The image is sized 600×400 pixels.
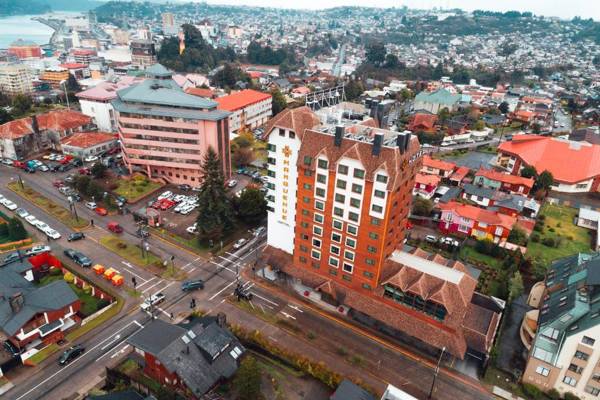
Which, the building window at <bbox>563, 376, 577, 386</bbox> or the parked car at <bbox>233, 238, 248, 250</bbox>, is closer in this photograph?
the building window at <bbox>563, 376, 577, 386</bbox>

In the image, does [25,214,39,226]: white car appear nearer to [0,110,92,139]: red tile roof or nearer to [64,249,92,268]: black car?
[64,249,92,268]: black car

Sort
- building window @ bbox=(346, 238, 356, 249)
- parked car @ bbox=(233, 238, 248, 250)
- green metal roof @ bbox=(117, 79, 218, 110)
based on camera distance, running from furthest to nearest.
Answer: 1. green metal roof @ bbox=(117, 79, 218, 110)
2. parked car @ bbox=(233, 238, 248, 250)
3. building window @ bbox=(346, 238, 356, 249)

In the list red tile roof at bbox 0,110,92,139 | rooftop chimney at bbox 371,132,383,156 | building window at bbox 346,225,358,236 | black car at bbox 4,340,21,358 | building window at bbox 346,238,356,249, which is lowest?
black car at bbox 4,340,21,358

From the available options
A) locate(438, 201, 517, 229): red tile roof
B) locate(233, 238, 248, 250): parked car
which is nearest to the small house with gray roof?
locate(233, 238, 248, 250): parked car

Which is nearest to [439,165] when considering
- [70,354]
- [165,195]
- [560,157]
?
[560,157]

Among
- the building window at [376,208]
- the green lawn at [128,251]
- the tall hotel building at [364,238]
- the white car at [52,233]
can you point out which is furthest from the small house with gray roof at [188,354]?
the white car at [52,233]

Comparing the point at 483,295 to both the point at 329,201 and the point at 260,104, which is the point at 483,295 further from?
the point at 260,104

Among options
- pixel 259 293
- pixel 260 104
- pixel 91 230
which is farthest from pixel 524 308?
pixel 260 104
